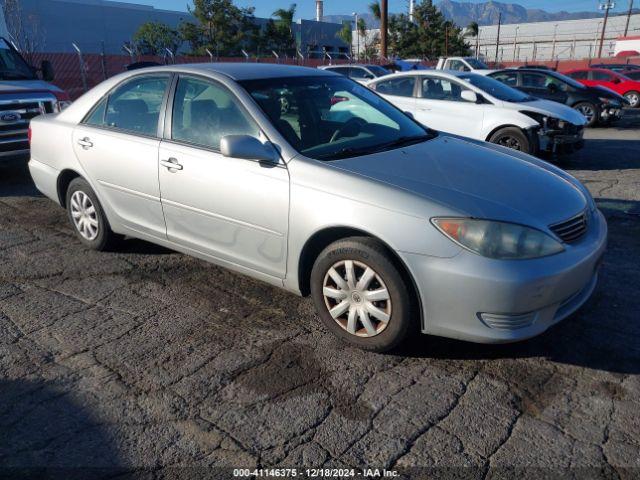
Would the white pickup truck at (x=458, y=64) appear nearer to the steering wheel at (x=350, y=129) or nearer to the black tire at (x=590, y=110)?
the black tire at (x=590, y=110)

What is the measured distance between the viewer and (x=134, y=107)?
4492 millimetres

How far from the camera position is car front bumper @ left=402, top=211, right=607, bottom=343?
2.85m

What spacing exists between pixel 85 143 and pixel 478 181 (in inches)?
129

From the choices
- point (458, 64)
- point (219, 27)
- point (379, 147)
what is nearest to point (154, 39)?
point (219, 27)

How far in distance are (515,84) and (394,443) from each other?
1263cm

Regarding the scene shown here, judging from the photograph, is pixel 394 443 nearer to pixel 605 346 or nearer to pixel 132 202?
pixel 605 346

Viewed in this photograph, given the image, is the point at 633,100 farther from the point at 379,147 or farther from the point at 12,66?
the point at 379,147

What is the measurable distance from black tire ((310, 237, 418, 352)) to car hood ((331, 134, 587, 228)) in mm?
414

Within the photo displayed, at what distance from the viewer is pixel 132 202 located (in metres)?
4.43

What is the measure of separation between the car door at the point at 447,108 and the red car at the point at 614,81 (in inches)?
487

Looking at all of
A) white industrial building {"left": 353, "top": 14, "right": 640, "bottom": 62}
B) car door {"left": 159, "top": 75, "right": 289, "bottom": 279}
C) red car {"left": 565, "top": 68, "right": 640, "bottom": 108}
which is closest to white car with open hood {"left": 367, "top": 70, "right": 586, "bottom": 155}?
car door {"left": 159, "top": 75, "right": 289, "bottom": 279}

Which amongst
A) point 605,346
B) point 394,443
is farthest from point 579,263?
point 394,443

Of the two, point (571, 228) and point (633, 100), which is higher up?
point (571, 228)

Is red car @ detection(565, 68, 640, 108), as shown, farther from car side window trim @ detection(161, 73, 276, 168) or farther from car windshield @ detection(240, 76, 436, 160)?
car side window trim @ detection(161, 73, 276, 168)
